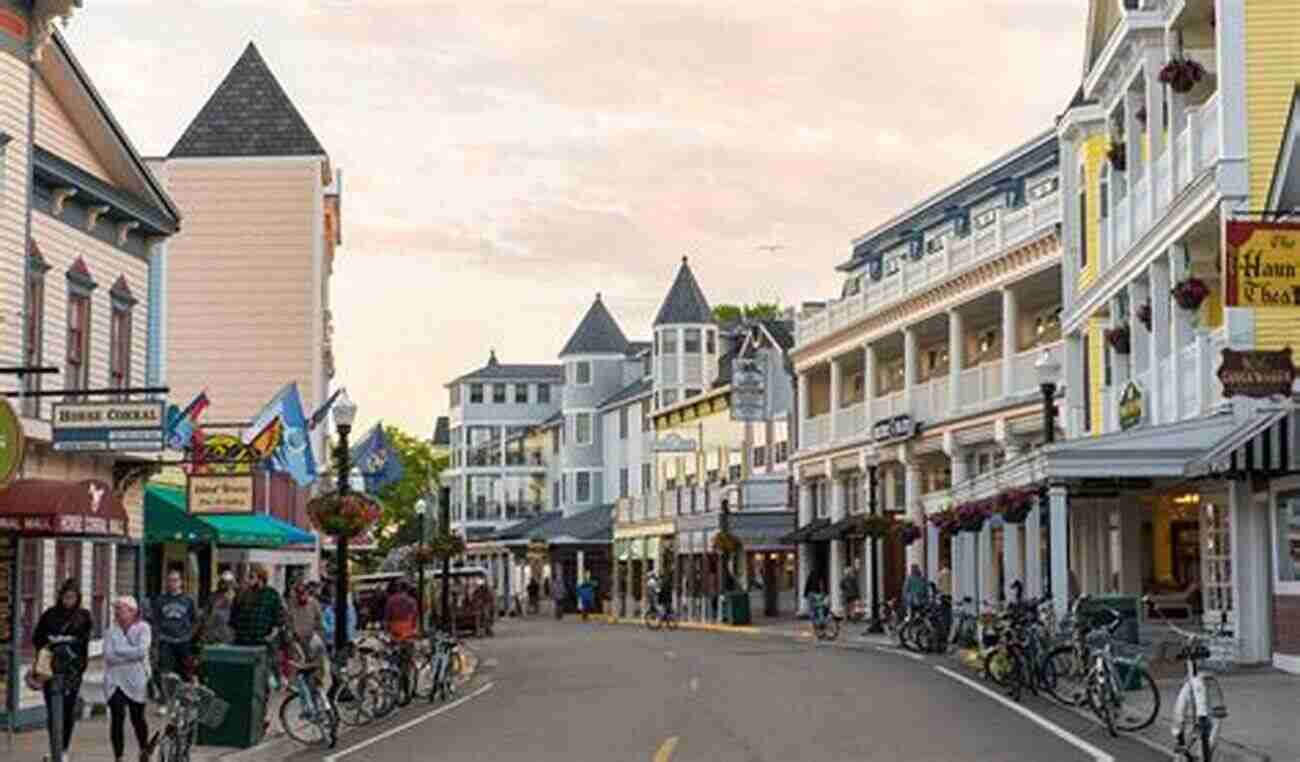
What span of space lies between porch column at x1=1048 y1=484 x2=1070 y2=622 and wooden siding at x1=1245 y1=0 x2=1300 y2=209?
20.5ft

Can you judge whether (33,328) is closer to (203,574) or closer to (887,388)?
(203,574)

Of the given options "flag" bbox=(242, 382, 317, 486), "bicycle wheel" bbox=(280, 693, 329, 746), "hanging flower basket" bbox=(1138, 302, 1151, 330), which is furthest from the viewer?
"hanging flower basket" bbox=(1138, 302, 1151, 330)

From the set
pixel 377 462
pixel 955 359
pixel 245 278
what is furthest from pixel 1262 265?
pixel 955 359

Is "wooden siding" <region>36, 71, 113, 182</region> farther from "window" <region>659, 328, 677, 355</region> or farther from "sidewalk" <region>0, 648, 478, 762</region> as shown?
"window" <region>659, 328, 677, 355</region>

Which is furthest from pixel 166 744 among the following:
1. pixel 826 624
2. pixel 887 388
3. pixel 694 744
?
pixel 887 388

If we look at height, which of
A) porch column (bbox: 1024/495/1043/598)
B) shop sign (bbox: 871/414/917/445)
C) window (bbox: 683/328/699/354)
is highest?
window (bbox: 683/328/699/354)

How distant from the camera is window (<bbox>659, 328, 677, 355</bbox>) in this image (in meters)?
91.0

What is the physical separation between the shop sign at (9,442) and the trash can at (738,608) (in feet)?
154

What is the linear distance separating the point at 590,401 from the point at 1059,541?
74039 mm

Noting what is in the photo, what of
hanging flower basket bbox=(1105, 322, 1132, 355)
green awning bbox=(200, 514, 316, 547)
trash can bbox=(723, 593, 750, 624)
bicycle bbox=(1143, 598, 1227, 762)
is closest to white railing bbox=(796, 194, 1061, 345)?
trash can bbox=(723, 593, 750, 624)

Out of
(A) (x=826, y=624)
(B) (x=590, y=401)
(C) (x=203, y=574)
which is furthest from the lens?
(B) (x=590, y=401)

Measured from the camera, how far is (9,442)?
18859mm

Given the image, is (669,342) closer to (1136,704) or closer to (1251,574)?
(1251,574)

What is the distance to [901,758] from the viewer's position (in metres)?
19.7
